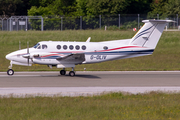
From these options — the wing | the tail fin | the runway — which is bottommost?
the runway

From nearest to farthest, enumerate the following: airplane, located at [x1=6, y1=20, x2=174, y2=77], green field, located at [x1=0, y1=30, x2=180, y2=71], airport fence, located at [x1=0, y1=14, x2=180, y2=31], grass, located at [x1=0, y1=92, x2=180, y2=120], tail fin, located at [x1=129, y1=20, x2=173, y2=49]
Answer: grass, located at [x1=0, y1=92, x2=180, y2=120], airplane, located at [x1=6, y1=20, x2=174, y2=77], tail fin, located at [x1=129, y1=20, x2=173, y2=49], green field, located at [x1=0, y1=30, x2=180, y2=71], airport fence, located at [x1=0, y1=14, x2=180, y2=31]

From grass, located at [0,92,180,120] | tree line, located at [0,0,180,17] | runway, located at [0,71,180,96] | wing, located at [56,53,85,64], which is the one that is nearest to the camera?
grass, located at [0,92,180,120]

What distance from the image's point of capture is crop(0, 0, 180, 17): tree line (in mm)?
56062

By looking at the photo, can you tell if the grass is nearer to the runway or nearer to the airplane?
the runway

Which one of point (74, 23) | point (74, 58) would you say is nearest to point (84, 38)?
point (74, 23)

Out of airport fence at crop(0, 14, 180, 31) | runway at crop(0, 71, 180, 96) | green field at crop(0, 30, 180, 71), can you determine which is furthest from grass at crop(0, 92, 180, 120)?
airport fence at crop(0, 14, 180, 31)

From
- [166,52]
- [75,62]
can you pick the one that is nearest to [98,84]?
[75,62]

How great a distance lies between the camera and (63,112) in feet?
32.6

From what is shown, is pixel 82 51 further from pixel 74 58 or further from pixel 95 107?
pixel 95 107

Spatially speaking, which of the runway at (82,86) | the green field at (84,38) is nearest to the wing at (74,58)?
the runway at (82,86)

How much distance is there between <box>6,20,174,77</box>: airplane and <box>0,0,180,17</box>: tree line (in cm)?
3392

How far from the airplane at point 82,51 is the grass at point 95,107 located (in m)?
8.04

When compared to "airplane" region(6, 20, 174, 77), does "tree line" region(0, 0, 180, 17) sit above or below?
above

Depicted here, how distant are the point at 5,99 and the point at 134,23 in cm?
3562
